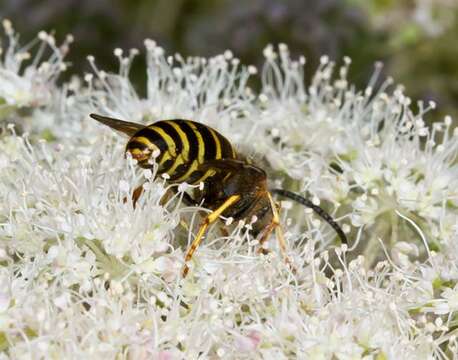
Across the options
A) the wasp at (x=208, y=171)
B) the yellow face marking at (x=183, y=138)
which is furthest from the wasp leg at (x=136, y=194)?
the yellow face marking at (x=183, y=138)

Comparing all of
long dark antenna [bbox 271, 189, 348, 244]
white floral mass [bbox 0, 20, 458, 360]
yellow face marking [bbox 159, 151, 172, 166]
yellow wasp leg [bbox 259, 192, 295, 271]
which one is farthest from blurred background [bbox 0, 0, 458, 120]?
yellow face marking [bbox 159, 151, 172, 166]

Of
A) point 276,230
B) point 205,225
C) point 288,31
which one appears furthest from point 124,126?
point 288,31

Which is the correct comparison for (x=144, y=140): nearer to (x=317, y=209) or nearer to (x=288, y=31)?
(x=317, y=209)

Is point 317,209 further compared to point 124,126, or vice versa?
point 317,209

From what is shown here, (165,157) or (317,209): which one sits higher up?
(165,157)

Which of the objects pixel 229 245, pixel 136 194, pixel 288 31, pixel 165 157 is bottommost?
pixel 229 245

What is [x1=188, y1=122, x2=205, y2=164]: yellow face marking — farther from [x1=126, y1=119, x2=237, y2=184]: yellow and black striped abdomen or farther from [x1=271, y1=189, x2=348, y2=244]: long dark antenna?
[x1=271, y1=189, x2=348, y2=244]: long dark antenna
